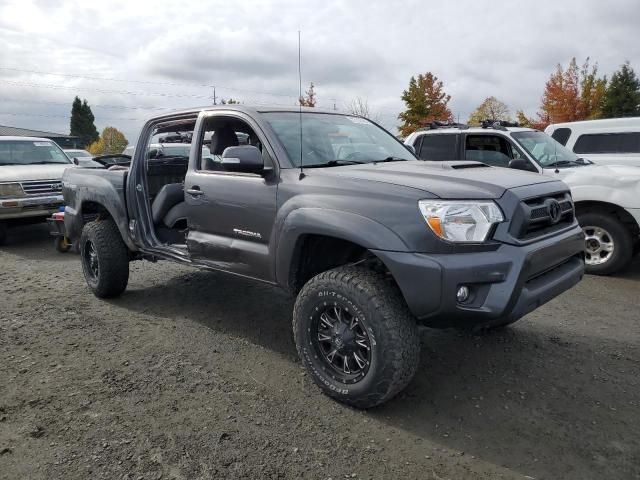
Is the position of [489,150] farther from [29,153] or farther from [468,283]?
[29,153]

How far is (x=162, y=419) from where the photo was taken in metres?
3.00

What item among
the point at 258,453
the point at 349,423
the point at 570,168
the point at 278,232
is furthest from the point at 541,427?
the point at 570,168

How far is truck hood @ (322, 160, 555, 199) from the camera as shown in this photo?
2.86 meters

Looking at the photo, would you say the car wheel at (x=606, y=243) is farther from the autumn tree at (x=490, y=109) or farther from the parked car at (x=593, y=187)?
the autumn tree at (x=490, y=109)

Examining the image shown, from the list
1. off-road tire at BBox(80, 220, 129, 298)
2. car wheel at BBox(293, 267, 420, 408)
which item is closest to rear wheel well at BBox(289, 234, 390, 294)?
car wheel at BBox(293, 267, 420, 408)

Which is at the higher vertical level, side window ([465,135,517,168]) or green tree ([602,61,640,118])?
green tree ([602,61,640,118])

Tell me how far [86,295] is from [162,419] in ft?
9.90

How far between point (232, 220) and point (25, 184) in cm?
640

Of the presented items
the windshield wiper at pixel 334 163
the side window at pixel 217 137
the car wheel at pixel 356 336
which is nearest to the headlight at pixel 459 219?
the car wheel at pixel 356 336

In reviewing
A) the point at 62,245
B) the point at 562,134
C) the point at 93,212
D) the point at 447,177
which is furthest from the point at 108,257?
the point at 562,134

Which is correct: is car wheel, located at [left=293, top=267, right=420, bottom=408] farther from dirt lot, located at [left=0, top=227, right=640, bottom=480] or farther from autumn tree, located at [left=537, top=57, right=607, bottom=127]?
autumn tree, located at [left=537, top=57, right=607, bottom=127]

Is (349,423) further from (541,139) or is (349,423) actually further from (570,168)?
(541,139)

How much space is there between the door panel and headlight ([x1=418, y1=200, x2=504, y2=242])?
116cm

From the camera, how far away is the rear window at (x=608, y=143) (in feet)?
27.2
